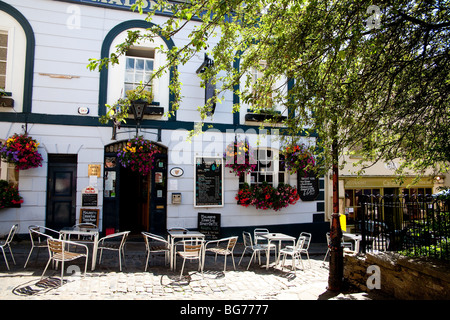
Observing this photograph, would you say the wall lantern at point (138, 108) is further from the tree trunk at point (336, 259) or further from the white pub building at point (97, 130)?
the tree trunk at point (336, 259)

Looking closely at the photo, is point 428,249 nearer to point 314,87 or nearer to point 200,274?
point 314,87

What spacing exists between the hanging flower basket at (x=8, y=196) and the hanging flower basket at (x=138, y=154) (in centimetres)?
264

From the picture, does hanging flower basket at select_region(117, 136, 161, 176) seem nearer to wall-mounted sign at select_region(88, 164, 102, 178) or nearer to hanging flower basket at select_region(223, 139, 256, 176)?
wall-mounted sign at select_region(88, 164, 102, 178)

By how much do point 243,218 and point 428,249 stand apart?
557cm

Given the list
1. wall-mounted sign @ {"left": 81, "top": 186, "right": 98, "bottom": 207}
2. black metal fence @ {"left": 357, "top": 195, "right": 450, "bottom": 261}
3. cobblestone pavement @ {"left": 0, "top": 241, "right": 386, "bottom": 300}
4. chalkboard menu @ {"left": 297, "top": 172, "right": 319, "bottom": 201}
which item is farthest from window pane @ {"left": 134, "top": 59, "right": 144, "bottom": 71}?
black metal fence @ {"left": 357, "top": 195, "right": 450, "bottom": 261}

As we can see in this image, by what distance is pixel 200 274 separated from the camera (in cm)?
676

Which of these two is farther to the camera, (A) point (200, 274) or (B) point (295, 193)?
(B) point (295, 193)

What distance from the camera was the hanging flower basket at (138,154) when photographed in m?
8.56

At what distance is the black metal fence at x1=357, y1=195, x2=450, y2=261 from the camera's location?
5.22 m

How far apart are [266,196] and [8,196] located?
271 inches

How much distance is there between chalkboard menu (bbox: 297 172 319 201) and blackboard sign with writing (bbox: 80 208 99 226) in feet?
20.8

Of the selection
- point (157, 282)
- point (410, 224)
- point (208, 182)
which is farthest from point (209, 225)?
point (410, 224)

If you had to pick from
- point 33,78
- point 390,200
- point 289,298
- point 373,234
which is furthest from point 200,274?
point 33,78

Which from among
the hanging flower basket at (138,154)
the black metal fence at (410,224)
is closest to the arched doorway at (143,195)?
the hanging flower basket at (138,154)
